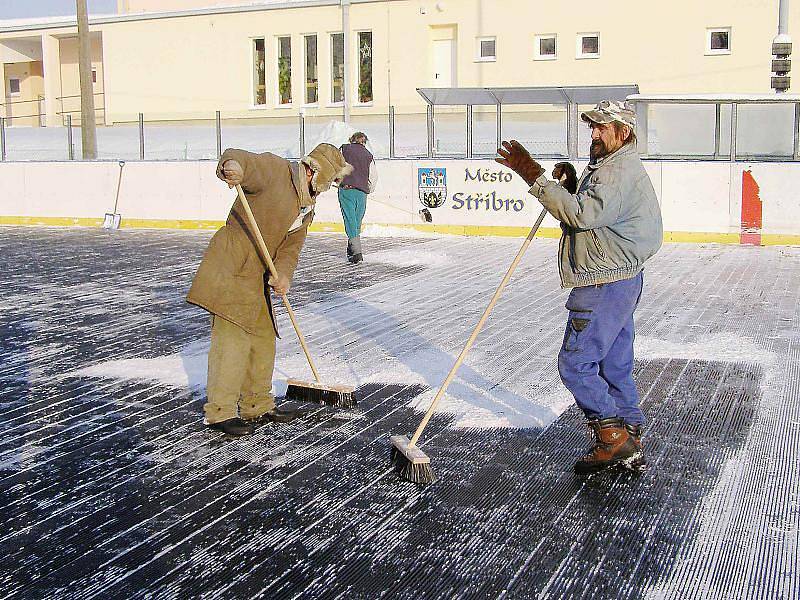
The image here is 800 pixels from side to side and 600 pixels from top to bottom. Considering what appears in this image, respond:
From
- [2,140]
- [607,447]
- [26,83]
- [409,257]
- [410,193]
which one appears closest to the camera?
[607,447]

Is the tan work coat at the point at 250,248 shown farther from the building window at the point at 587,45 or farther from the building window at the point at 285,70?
the building window at the point at 285,70

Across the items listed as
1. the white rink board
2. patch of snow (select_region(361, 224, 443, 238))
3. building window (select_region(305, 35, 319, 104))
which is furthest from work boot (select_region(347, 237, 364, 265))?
building window (select_region(305, 35, 319, 104))

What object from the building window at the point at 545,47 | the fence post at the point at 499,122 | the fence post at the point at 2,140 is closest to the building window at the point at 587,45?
the building window at the point at 545,47

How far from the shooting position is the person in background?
1403cm

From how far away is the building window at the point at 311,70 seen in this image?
30.5 metres

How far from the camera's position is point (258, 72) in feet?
103

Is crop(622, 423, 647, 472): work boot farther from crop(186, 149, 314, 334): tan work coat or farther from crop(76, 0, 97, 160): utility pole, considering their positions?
crop(76, 0, 97, 160): utility pole

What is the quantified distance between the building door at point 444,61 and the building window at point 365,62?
1917 millimetres

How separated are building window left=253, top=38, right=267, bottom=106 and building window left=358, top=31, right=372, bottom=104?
11.0ft

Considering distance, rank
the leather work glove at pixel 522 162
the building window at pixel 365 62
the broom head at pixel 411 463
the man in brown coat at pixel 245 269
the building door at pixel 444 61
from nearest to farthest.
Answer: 1. the leather work glove at pixel 522 162
2. the broom head at pixel 411 463
3. the man in brown coat at pixel 245 269
4. the building door at pixel 444 61
5. the building window at pixel 365 62

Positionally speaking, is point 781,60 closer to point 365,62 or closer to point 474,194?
point 474,194

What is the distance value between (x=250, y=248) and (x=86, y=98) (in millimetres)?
20474

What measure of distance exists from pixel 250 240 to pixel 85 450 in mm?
1525

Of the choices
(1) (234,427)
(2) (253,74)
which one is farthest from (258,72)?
(1) (234,427)
